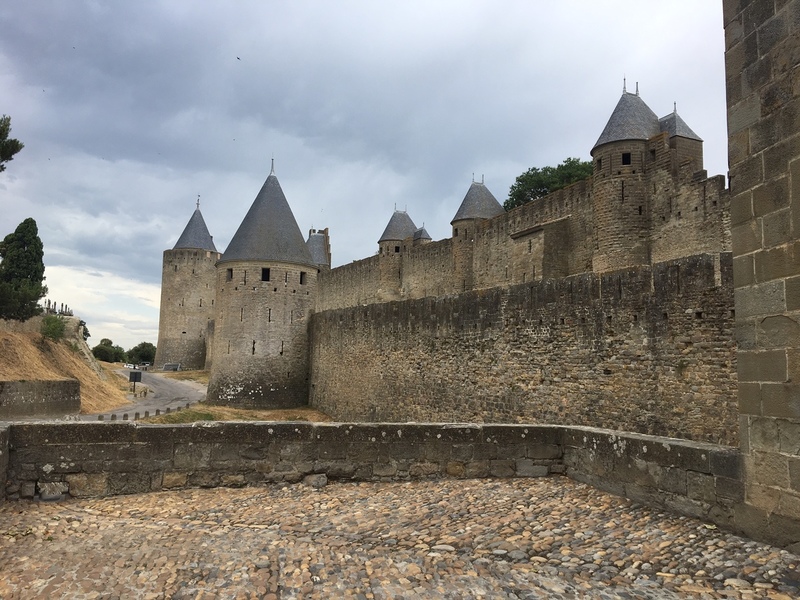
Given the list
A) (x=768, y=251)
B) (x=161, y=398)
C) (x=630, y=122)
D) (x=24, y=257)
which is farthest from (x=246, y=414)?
(x=768, y=251)

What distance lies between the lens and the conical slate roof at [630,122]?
2188cm

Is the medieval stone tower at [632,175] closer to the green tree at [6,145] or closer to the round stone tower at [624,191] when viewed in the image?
the round stone tower at [624,191]

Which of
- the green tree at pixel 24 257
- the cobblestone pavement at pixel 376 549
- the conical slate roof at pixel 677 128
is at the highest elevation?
the conical slate roof at pixel 677 128

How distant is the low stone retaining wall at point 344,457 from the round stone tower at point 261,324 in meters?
19.3

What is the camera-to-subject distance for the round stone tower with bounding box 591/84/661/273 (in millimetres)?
21797

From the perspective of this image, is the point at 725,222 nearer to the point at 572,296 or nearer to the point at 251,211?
the point at 572,296

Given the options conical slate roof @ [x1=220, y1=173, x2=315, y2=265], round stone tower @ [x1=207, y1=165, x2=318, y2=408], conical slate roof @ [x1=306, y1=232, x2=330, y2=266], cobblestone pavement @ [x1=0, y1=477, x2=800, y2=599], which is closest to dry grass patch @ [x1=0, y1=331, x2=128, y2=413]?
round stone tower @ [x1=207, y1=165, x2=318, y2=408]

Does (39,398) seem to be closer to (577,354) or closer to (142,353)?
(577,354)

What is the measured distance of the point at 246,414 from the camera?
2347 centimetres

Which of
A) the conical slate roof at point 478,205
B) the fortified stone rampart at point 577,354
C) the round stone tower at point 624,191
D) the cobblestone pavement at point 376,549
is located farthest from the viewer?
the conical slate roof at point 478,205

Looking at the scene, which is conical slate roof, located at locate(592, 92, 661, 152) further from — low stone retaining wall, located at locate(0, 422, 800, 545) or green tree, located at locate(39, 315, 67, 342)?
green tree, located at locate(39, 315, 67, 342)

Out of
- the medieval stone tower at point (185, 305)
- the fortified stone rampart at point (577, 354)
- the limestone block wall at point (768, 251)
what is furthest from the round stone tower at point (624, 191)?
the medieval stone tower at point (185, 305)

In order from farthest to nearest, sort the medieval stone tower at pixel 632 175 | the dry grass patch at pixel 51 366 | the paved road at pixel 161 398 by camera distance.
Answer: the dry grass patch at pixel 51 366
the medieval stone tower at pixel 632 175
the paved road at pixel 161 398

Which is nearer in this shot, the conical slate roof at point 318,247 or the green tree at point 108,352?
the conical slate roof at point 318,247
